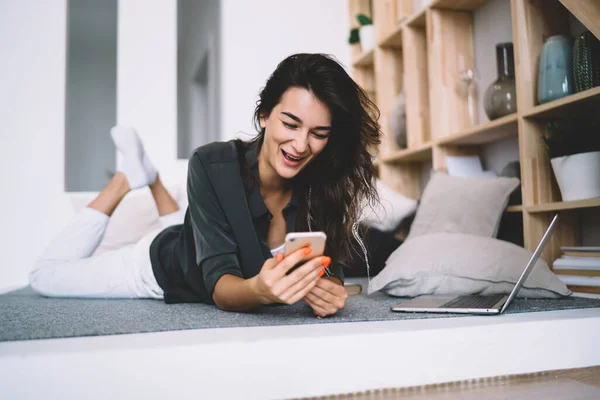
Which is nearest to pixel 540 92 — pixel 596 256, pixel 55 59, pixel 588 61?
pixel 588 61

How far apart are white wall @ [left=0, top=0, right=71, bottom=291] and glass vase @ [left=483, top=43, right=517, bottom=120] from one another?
2.58 m

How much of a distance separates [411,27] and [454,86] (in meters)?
0.56

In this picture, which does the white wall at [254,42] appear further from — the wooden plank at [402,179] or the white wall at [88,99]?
the wooden plank at [402,179]

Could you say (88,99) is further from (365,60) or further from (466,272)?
(466,272)

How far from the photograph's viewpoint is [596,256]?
176 centimetres

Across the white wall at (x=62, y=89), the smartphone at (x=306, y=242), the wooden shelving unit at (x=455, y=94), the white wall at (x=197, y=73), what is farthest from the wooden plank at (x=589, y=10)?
the white wall at (x=197, y=73)

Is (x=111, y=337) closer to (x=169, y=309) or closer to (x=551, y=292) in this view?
(x=169, y=309)

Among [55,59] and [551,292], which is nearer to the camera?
[551,292]

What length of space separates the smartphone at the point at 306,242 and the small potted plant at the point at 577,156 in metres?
1.24

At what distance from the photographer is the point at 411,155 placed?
9.89 ft

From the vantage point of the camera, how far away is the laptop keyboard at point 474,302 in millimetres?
1323

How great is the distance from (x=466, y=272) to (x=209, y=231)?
0.83m

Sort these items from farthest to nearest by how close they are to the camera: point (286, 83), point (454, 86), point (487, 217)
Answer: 1. point (454, 86)
2. point (487, 217)
3. point (286, 83)

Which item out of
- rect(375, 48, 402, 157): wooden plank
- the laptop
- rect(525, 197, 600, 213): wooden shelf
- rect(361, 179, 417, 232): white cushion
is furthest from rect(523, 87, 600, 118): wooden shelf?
rect(375, 48, 402, 157): wooden plank
